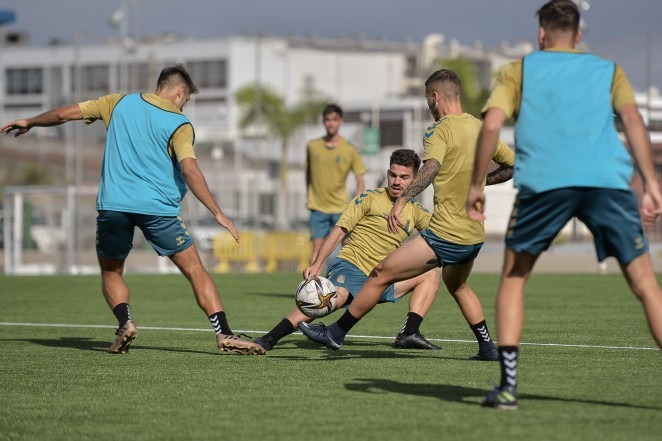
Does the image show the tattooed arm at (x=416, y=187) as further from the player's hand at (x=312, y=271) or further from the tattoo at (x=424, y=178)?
the player's hand at (x=312, y=271)

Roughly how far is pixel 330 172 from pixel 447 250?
8239 millimetres

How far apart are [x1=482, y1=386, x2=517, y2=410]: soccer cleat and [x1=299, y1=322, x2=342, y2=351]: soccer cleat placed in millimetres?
2928

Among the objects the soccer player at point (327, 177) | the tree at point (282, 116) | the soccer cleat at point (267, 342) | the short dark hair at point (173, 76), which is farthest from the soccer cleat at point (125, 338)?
the tree at point (282, 116)

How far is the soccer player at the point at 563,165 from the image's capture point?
643 cm

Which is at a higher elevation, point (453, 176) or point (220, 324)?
point (453, 176)

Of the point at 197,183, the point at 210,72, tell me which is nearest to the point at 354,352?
the point at 197,183

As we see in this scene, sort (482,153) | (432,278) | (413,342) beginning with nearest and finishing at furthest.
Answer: (482,153) < (413,342) < (432,278)

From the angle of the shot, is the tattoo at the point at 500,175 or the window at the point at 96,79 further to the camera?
the window at the point at 96,79

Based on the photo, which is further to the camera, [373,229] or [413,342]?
[373,229]

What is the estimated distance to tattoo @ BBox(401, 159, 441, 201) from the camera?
28.5 ft

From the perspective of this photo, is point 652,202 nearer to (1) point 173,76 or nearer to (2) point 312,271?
(2) point 312,271

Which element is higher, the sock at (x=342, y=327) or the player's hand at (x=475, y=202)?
the player's hand at (x=475, y=202)

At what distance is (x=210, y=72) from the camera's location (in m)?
90.7

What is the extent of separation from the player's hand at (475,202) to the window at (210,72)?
84209 mm
